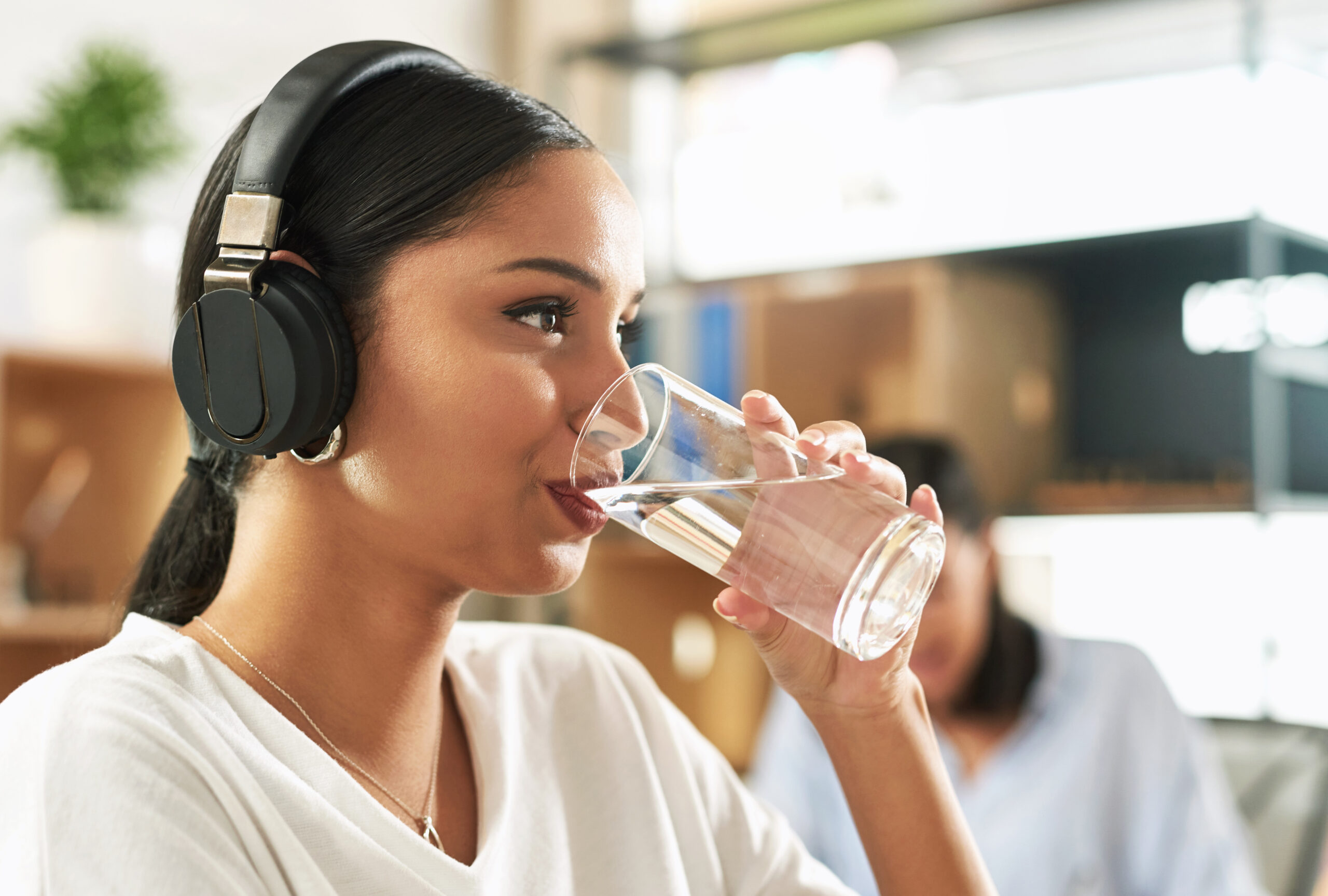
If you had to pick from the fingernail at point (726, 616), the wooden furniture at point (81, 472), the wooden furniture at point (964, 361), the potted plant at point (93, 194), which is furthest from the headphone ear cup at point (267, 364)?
the wooden furniture at point (964, 361)

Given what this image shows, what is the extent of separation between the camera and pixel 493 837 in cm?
88

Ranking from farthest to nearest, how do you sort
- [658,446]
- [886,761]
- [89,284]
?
[89,284], [886,761], [658,446]

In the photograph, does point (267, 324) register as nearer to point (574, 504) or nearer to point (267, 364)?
point (267, 364)

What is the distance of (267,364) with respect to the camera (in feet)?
2.51

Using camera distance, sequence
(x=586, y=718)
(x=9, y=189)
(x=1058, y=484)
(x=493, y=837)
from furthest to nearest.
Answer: (x=1058, y=484) < (x=9, y=189) < (x=586, y=718) < (x=493, y=837)

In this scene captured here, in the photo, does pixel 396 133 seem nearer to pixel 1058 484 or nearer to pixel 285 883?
pixel 285 883

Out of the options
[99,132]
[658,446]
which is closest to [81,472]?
[99,132]

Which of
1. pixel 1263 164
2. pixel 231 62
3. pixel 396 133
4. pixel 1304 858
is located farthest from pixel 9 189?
pixel 1304 858

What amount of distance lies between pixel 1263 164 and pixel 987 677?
1.08 metres

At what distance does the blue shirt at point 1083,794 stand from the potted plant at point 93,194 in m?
1.41

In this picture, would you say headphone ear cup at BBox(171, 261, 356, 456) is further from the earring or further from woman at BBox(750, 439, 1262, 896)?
woman at BBox(750, 439, 1262, 896)

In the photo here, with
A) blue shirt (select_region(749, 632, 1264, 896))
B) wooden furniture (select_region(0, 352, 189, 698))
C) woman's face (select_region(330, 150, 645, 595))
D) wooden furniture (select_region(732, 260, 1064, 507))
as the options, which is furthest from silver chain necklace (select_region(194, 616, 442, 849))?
wooden furniture (select_region(732, 260, 1064, 507))

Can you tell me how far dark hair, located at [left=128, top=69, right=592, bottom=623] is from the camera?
820 mm

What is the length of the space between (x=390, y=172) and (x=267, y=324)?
0.45 feet
